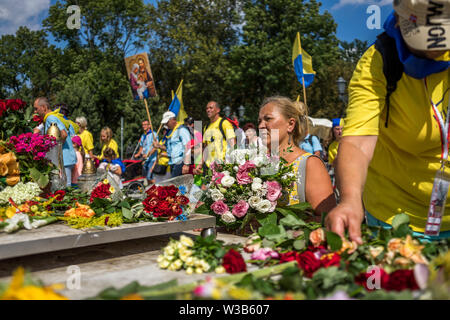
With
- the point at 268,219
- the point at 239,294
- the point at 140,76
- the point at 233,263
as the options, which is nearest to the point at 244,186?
the point at 268,219

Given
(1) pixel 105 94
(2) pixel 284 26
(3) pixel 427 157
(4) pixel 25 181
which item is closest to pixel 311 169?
(3) pixel 427 157

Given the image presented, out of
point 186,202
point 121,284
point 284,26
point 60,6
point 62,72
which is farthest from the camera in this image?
point 62,72

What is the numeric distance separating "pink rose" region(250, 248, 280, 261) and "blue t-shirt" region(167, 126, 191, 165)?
21.5 feet

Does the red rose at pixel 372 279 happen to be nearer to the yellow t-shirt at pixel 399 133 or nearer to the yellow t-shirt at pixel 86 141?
the yellow t-shirt at pixel 399 133

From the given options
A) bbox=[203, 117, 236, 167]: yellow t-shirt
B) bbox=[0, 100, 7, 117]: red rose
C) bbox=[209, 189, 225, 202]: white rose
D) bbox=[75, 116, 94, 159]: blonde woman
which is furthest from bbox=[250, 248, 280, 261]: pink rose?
bbox=[75, 116, 94, 159]: blonde woman

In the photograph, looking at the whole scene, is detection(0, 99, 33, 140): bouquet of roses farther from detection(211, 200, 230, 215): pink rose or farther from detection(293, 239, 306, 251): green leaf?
detection(293, 239, 306, 251): green leaf

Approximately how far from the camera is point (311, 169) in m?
2.83

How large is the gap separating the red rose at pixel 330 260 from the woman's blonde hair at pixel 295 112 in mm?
2023

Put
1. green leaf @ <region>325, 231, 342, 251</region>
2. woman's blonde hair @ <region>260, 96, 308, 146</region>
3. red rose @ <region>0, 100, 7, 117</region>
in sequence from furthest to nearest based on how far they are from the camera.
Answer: woman's blonde hair @ <region>260, 96, 308, 146</region>, red rose @ <region>0, 100, 7, 117</region>, green leaf @ <region>325, 231, 342, 251</region>

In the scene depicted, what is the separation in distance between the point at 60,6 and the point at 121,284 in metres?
30.5

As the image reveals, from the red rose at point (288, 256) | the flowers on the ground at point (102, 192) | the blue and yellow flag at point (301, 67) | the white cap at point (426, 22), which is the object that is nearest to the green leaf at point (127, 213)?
the flowers on the ground at point (102, 192)

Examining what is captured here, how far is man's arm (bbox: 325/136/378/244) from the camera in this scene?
145cm

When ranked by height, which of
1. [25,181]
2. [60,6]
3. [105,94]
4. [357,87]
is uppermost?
[60,6]
